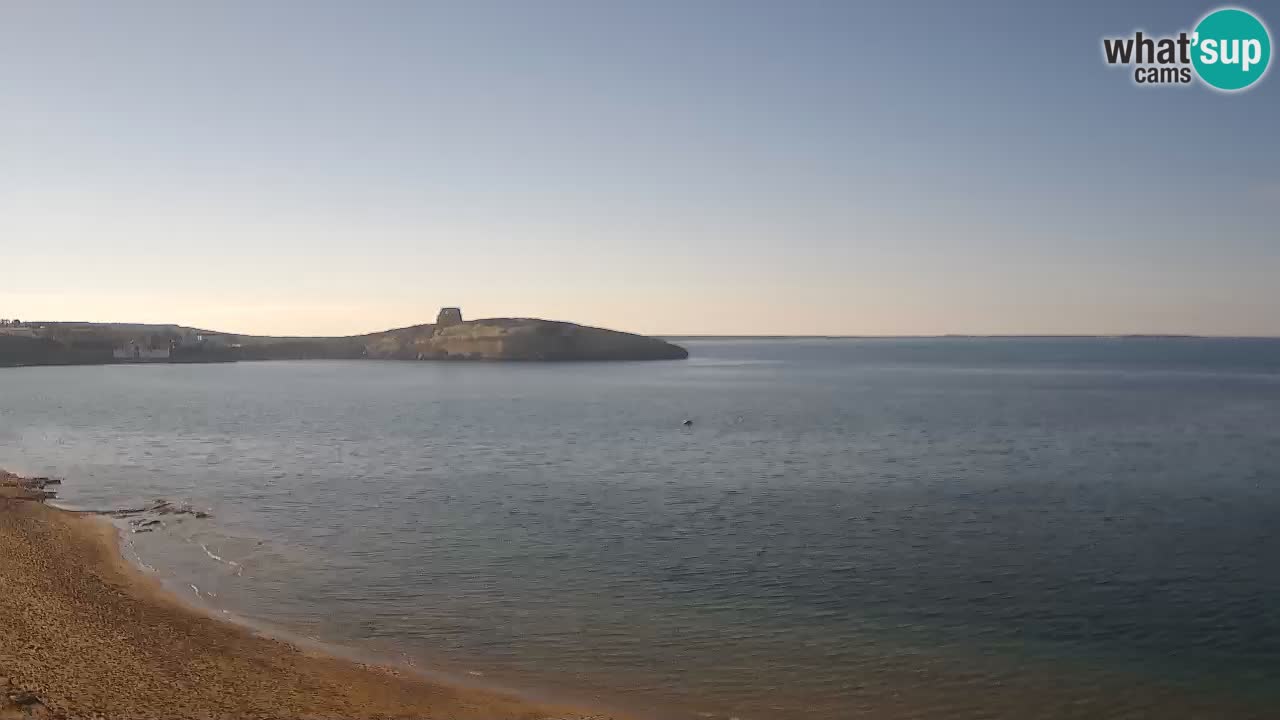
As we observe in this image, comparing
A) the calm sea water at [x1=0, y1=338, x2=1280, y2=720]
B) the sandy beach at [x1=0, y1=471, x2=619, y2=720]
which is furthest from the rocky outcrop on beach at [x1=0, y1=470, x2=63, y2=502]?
the sandy beach at [x1=0, y1=471, x2=619, y2=720]

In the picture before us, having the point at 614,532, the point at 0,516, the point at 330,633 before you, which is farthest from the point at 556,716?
the point at 0,516

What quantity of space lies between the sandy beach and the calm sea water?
132cm

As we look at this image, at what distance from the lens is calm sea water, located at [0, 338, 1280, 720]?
17.2m

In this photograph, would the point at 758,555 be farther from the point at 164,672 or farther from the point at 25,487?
the point at 25,487

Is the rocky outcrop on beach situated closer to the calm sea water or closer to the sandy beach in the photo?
the calm sea water

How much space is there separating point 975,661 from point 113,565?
22.5 m

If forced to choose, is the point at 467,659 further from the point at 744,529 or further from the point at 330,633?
the point at 744,529

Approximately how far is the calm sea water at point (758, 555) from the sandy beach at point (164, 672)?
4.32 ft

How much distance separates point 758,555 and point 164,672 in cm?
1580

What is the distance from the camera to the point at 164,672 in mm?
16219

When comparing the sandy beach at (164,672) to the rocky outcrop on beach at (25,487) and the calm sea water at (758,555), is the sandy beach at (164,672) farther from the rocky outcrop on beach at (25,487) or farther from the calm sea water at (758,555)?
the rocky outcrop on beach at (25,487)

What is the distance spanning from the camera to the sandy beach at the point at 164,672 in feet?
48.0

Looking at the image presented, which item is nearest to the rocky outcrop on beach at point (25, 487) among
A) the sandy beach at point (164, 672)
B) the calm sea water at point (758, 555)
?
the calm sea water at point (758, 555)

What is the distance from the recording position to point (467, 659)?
18.0m
